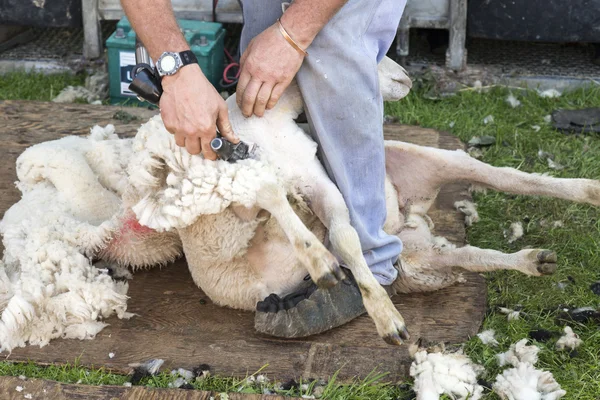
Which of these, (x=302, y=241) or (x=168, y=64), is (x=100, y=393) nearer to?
(x=302, y=241)

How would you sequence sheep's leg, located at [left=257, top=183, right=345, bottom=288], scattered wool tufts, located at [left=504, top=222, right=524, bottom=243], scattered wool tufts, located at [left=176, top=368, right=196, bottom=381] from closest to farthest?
1. sheep's leg, located at [left=257, top=183, right=345, bottom=288]
2. scattered wool tufts, located at [left=176, top=368, right=196, bottom=381]
3. scattered wool tufts, located at [left=504, top=222, right=524, bottom=243]

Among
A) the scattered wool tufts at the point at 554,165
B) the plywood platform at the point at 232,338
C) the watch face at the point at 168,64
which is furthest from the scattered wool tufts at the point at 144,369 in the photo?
the scattered wool tufts at the point at 554,165

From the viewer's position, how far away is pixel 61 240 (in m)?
2.60

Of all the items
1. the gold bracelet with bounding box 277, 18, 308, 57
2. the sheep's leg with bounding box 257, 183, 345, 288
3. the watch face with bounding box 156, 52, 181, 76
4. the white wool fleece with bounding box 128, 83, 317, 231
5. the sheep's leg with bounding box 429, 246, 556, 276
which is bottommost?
the sheep's leg with bounding box 429, 246, 556, 276

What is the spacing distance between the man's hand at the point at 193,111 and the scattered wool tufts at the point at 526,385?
1.01 meters

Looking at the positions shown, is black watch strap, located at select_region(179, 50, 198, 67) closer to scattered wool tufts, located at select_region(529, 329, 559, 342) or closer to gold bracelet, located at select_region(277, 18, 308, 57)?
gold bracelet, located at select_region(277, 18, 308, 57)

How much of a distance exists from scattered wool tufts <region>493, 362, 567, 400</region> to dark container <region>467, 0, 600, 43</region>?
2293 mm

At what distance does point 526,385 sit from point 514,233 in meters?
0.90

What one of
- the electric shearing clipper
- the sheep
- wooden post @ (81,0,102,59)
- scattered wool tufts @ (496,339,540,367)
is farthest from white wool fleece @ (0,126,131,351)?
wooden post @ (81,0,102,59)

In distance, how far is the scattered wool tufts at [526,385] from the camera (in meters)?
2.20

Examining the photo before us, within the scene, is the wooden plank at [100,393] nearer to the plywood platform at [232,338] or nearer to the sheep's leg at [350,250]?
the plywood platform at [232,338]

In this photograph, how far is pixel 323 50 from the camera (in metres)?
2.30

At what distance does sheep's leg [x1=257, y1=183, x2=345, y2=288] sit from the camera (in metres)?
2.07

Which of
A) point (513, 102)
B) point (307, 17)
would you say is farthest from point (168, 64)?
point (513, 102)
